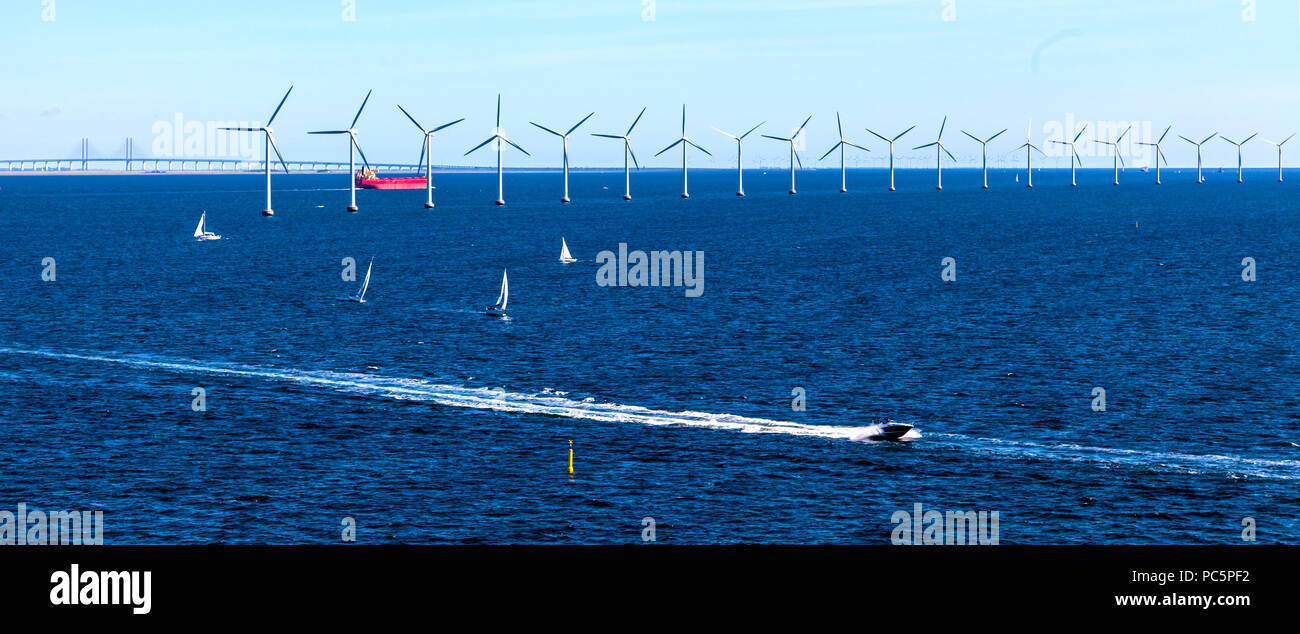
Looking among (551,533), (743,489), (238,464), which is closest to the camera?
(551,533)

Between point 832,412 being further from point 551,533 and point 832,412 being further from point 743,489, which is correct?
Answer: point 551,533

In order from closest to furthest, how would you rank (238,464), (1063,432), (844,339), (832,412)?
(238,464)
(1063,432)
(832,412)
(844,339)

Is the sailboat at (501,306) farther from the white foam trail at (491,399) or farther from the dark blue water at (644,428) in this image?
the white foam trail at (491,399)

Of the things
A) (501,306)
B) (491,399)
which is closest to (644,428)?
(491,399)

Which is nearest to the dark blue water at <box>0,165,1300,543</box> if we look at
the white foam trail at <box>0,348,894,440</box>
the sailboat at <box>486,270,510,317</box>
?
the white foam trail at <box>0,348,894,440</box>

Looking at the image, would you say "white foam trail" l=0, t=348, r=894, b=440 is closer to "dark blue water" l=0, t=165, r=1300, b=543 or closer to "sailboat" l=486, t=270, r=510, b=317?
"dark blue water" l=0, t=165, r=1300, b=543

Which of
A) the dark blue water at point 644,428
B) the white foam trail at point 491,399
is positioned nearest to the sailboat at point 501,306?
the dark blue water at point 644,428

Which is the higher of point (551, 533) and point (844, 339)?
Answer: point (844, 339)

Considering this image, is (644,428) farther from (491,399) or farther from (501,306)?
(501,306)

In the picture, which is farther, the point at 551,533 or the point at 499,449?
the point at 499,449
